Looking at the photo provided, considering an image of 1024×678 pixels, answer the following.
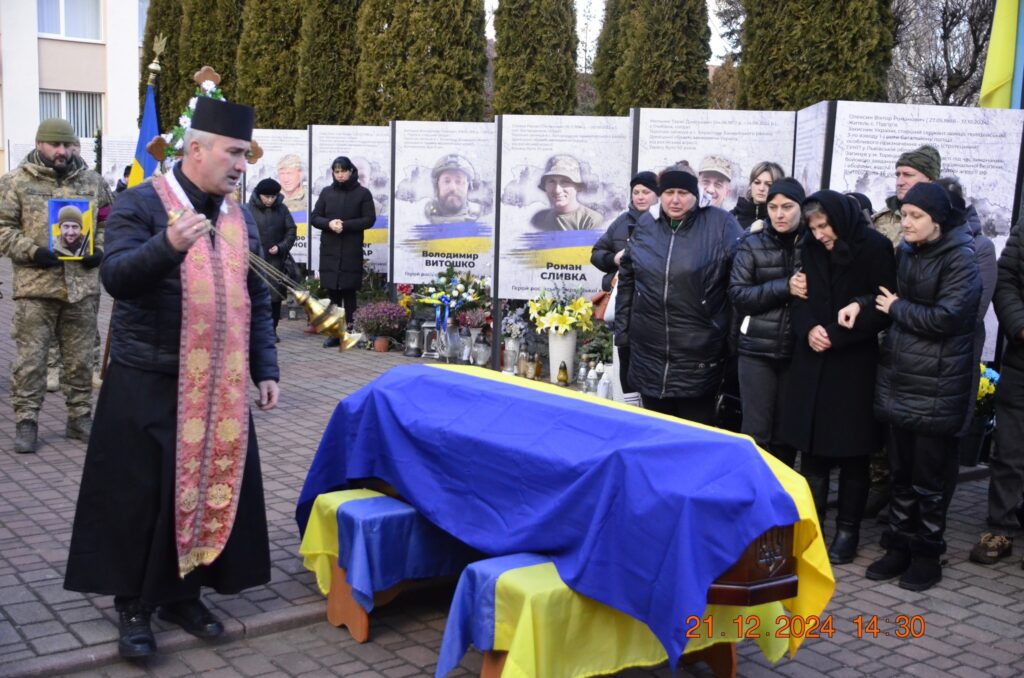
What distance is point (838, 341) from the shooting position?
5.41m

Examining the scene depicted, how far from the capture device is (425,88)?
14.5m

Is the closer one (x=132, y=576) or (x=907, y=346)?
(x=132, y=576)

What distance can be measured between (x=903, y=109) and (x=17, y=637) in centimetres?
609

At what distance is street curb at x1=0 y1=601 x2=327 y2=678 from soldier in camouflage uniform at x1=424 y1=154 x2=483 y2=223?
23.6 ft

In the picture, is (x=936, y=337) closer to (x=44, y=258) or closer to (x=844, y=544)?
(x=844, y=544)

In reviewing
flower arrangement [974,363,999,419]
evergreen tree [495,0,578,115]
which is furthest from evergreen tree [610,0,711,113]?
flower arrangement [974,363,999,419]

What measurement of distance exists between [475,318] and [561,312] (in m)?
1.45

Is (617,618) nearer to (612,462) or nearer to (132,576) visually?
(612,462)

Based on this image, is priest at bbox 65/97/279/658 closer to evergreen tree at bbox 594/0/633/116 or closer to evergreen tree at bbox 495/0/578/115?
evergreen tree at bbox 495/0/578/115

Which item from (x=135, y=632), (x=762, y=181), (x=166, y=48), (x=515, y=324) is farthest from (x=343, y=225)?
(x=166, y=48)

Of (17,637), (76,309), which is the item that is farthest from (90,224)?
(17,637)

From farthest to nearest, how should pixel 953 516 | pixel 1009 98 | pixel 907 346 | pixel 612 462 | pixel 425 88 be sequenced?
1. pixel 425 88
2. pixel 1009 98
3. pixel 953 516
4. pixel 907 346
5. pixel 612 462

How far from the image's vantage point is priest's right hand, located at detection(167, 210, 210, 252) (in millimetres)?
3748

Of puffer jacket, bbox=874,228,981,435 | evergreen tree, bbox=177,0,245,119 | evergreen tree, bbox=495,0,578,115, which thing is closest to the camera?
puffer jacket, bbox=874,228,981,435
